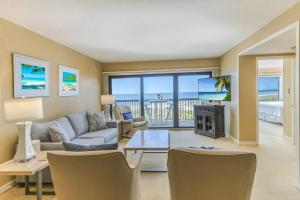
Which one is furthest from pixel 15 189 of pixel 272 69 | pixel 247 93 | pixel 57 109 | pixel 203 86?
pixel 272 69

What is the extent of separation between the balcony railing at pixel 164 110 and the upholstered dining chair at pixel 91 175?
5.50 meters

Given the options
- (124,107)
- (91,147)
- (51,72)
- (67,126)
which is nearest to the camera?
(91,147)

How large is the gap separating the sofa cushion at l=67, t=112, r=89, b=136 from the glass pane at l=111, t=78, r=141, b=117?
2.62m

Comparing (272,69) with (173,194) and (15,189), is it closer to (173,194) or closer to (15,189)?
(173,194)

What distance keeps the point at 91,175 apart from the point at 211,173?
0.95 meters

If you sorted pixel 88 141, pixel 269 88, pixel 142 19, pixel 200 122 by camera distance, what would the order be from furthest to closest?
pixel 269 88 → pixel 200 122 → pixel 88 141 → pixel 142 19

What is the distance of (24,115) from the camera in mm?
2295

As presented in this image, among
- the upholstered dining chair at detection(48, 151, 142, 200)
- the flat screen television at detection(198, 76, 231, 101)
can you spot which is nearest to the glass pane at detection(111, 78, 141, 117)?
the flat screen television at detection(198, 76, 231, 101)

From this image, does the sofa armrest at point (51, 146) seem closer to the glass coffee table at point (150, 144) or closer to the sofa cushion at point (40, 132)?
the sofa cushion at point (40, 132)

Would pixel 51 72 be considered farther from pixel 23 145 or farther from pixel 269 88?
pixel 269 88

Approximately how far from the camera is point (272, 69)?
8977 millimetres

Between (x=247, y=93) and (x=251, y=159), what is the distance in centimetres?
378

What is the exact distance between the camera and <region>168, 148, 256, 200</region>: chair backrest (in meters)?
1.53

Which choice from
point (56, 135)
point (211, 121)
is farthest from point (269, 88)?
point (56, 135)
